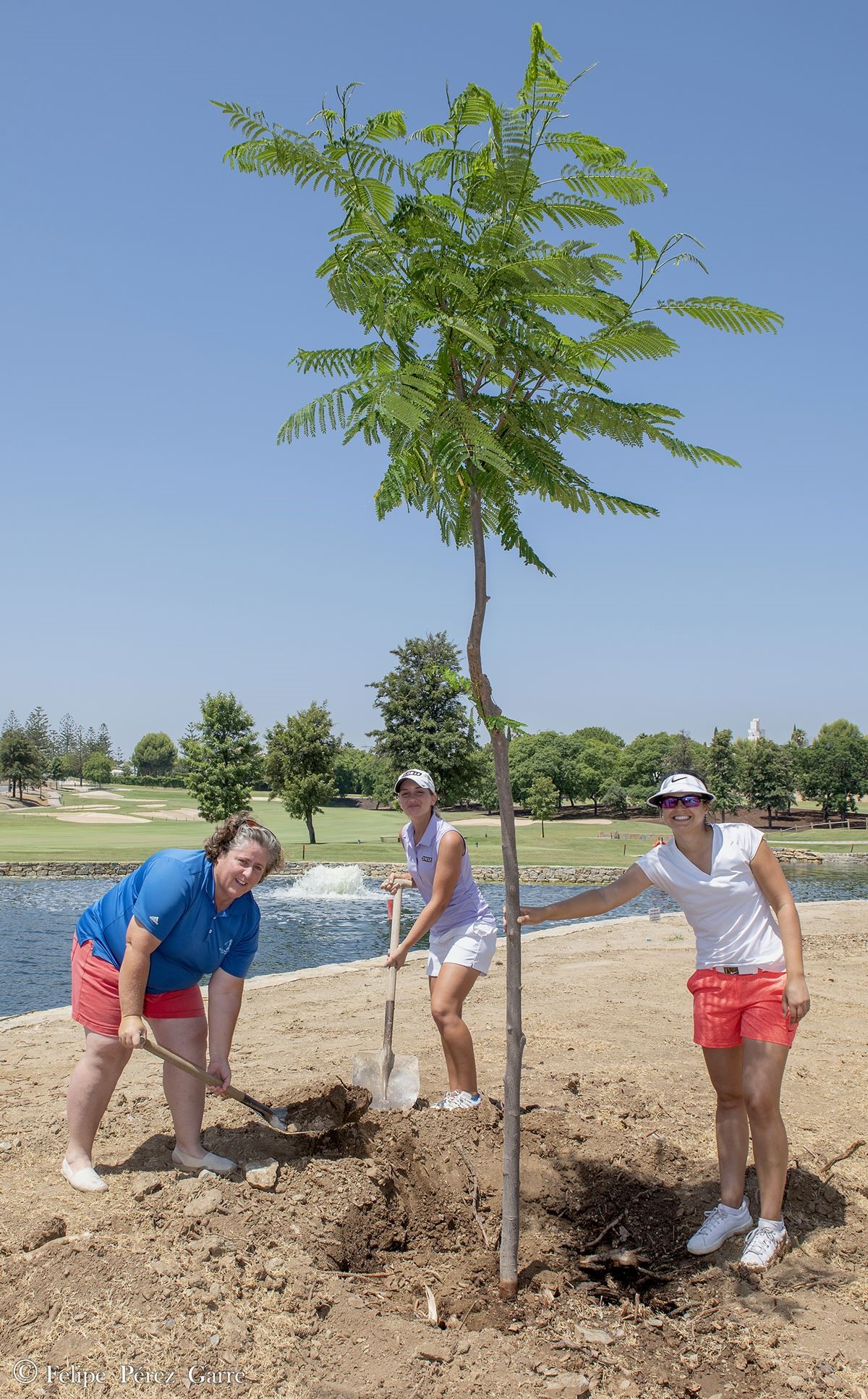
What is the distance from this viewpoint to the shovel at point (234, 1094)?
3.69 m

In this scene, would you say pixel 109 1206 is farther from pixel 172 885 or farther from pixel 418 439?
pixel 418 439

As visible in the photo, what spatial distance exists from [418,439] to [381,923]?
16.1 metres

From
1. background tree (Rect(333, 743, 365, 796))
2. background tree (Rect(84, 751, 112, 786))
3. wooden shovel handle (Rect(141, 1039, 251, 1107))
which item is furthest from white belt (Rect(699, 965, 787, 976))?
background tree (Rect(84, 751, 112, 786))

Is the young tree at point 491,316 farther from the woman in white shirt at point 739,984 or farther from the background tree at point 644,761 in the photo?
the background tree at point 644,761

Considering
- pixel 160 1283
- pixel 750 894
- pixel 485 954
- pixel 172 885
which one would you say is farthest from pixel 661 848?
pixel 160 1283

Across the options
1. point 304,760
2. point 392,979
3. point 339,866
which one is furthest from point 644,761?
point 392,979

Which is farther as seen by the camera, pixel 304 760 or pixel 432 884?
pixel 304 760

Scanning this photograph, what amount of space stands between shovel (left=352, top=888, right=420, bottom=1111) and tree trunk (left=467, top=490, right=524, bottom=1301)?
143 cm

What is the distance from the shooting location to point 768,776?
5956cm

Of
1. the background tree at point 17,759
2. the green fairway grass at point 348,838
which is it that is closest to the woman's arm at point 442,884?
the green fairway grass at point 348,838

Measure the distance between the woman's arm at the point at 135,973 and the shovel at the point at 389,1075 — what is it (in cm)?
129

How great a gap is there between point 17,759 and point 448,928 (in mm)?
70520

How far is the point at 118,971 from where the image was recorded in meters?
3.87

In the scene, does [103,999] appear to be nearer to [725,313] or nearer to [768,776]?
[725,313]
